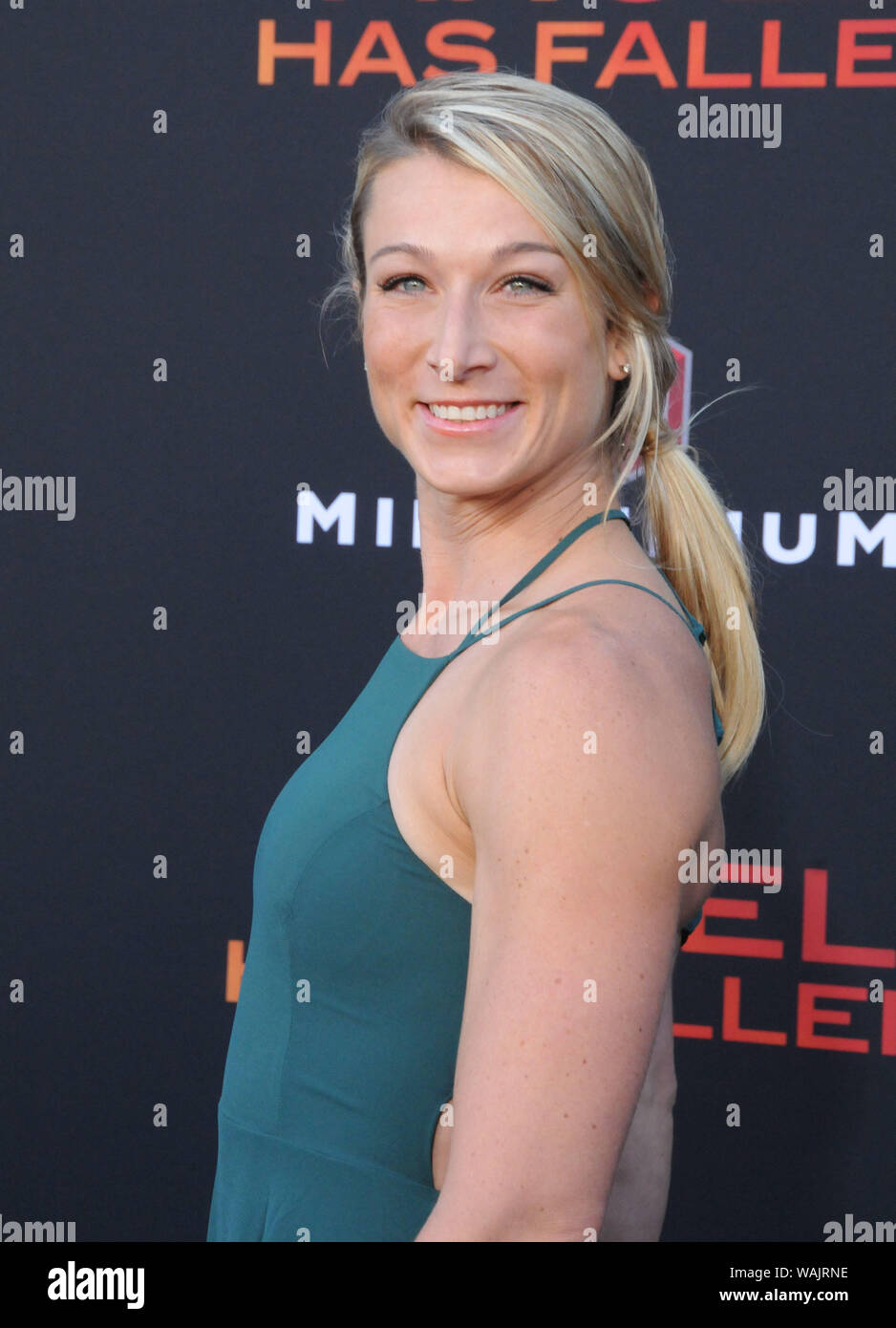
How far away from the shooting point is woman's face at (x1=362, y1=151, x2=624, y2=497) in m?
1.00

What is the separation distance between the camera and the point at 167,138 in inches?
92.4

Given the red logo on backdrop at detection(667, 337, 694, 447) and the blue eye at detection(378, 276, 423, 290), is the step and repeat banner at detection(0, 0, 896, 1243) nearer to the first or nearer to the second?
the red logo on backdrop at detection(667, 337, 694, 447)

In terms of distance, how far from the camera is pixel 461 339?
101cm

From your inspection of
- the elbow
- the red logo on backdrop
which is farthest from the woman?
the red logo on backdrop

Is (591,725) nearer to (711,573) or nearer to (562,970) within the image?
(562,970)

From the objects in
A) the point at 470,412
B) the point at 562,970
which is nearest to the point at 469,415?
the point at 470,412

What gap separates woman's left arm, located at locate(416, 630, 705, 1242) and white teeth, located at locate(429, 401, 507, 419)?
33 centimetres

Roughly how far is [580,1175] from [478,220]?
0.67 m

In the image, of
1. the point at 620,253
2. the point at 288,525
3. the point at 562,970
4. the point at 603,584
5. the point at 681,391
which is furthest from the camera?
the point at 288,525

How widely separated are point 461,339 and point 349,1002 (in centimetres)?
49

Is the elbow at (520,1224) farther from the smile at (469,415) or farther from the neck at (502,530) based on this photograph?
the smile at (469,415)

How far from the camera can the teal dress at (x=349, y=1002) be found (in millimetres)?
917

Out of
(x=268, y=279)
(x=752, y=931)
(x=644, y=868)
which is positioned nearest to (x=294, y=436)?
(x=268, y=279)
